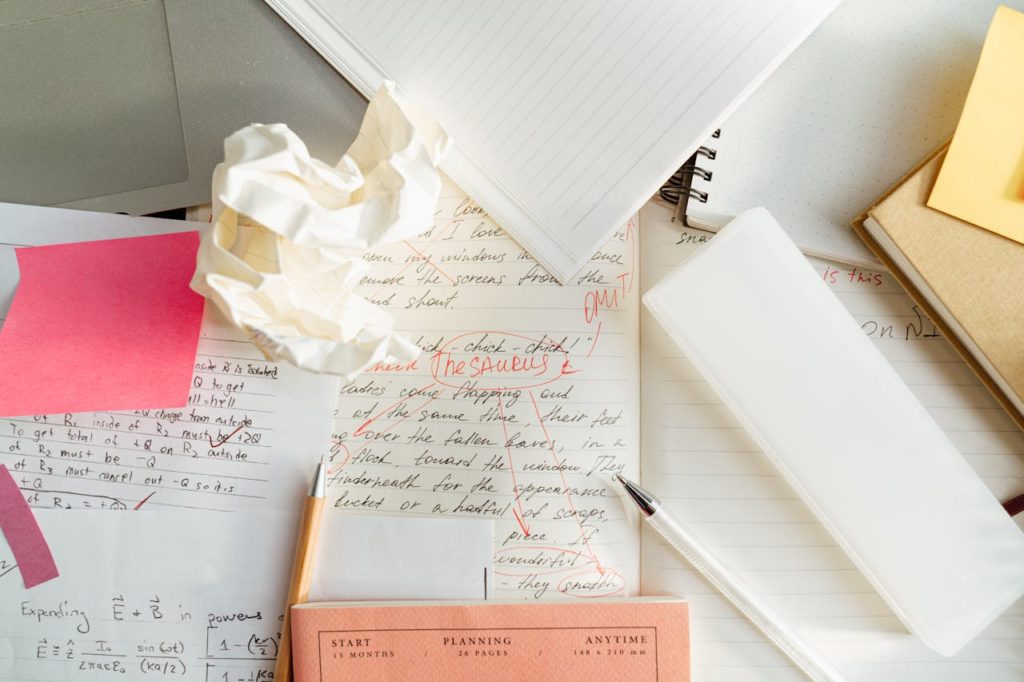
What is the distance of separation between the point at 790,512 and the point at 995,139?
0.29m

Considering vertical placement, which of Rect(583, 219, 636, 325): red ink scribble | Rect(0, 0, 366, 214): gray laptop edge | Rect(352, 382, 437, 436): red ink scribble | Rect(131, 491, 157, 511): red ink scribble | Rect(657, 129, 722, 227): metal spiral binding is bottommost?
Rect(131, 491, 157, 511): red ink scribble

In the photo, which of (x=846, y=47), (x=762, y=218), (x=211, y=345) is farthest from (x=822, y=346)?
(x=211, y=345)

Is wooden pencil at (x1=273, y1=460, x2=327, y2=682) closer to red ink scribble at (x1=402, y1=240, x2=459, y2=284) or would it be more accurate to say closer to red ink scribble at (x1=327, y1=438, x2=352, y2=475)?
red ink scribble at (x1=327, y1=438, x2=352, y2=475)

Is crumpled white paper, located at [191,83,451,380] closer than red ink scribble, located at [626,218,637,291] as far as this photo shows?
Yes

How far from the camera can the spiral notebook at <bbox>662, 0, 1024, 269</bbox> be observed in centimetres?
56

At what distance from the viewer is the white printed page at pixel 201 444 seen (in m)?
0.55

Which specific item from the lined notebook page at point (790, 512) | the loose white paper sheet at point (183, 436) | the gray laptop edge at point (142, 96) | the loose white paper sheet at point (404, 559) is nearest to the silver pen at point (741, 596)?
the lined notebook page at point (790, 512)

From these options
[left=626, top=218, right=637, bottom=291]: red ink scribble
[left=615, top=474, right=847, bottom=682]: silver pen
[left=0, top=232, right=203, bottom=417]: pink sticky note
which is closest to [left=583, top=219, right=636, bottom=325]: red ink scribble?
[left=626, top=218, right=637, bottom=291]: red ink scribble

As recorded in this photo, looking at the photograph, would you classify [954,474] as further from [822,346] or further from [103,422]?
[103,422]

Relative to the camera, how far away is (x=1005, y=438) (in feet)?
1.82

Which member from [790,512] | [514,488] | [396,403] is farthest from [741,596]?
Result: [396,403]

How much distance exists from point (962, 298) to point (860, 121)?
15 cm

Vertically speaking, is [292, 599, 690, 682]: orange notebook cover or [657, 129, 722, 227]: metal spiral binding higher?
[657, 129, 722, 227]: metal spiral binding

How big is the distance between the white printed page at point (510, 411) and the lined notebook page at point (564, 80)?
0.03 metres
